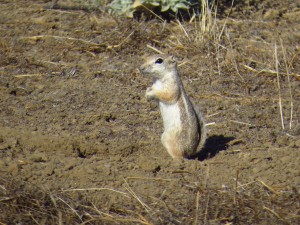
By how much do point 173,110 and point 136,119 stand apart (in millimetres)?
1039

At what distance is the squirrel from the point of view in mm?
6062

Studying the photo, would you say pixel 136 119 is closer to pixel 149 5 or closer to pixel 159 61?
pixel 159 61

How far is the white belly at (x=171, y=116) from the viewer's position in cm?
605

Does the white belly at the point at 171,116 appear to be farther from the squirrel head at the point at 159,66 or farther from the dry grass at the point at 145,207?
the dry grass at the point at 145,207

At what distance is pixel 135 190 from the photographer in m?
5.57

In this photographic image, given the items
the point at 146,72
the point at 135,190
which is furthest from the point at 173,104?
the point at 135,190

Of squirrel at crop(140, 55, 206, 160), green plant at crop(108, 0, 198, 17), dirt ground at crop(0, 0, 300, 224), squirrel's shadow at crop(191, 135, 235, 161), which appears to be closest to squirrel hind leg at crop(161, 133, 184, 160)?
squirrel at crop(140, 55, 206, 160)

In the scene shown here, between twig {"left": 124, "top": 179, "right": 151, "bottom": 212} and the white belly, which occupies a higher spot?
the white belly

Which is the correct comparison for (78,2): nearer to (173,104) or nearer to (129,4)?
(129,4)

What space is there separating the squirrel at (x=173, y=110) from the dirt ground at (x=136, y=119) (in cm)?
16

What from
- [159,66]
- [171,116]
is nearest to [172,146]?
[171,116]

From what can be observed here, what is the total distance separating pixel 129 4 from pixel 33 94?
2226mm

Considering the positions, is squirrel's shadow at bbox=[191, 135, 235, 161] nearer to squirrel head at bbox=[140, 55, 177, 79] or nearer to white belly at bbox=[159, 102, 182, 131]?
white belly at bbox=[159, 102, 182, 131]

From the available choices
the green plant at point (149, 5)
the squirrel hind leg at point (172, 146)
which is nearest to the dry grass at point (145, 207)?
the squirrel hind leg at point (172, 146)
